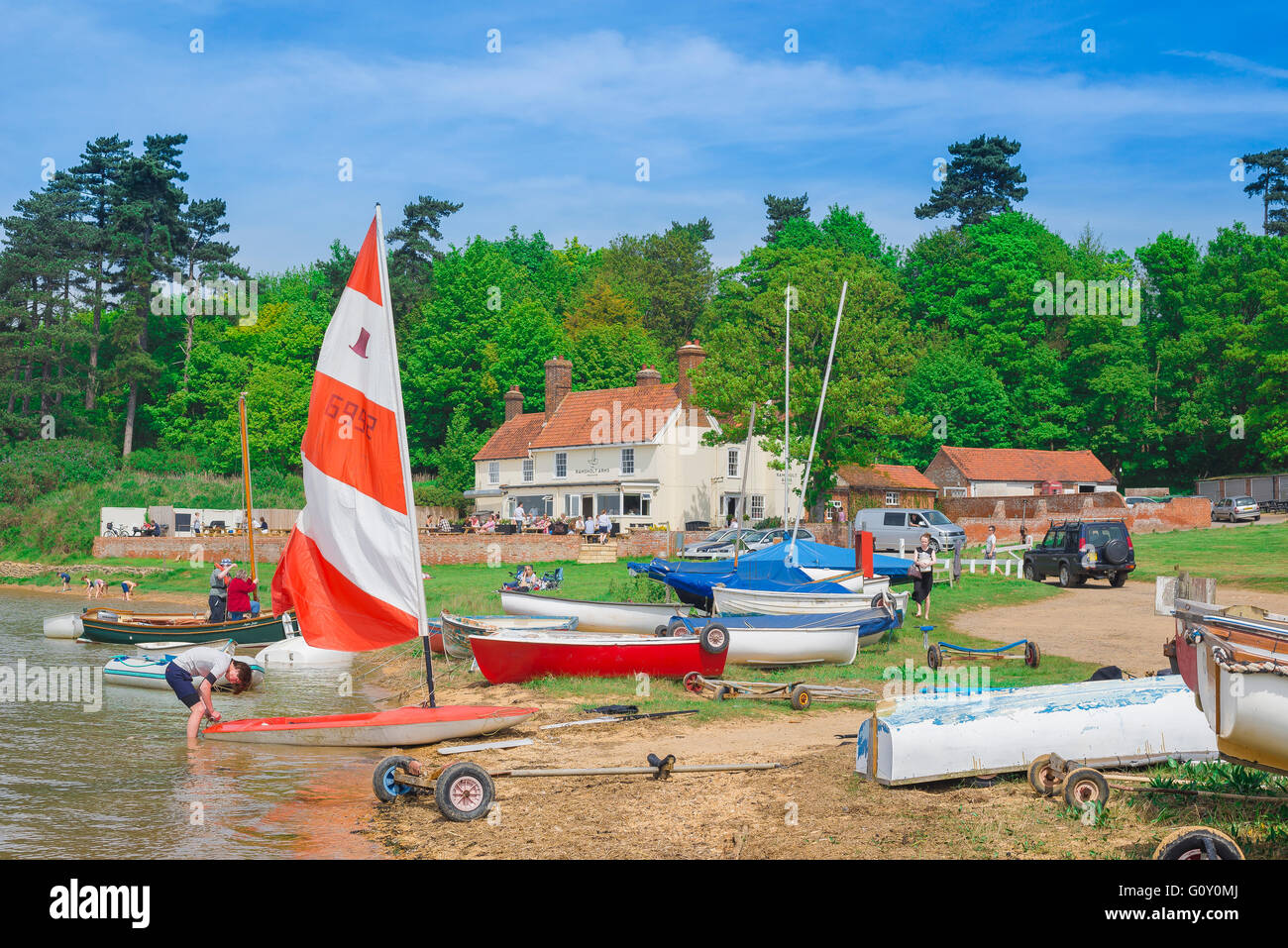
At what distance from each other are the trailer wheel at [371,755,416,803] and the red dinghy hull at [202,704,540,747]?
228 cm

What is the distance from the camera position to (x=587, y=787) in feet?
38.3

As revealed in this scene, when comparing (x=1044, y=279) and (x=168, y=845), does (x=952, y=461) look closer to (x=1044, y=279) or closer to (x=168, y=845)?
(x=1044, y=279)

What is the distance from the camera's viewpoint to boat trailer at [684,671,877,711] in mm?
16078

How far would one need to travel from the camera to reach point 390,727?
1409 centimetres

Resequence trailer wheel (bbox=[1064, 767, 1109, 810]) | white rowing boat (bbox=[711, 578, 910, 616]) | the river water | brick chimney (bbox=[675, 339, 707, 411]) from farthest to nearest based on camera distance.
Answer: brick chimney (bbox=[675, 339, 707, 411]) < white rowing boat (bbox=[711, 578, 910, 616]) < the river water < trailer wheel (bbox=[1064, 767, 1109, 810])

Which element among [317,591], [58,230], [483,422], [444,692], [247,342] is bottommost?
[444,692]

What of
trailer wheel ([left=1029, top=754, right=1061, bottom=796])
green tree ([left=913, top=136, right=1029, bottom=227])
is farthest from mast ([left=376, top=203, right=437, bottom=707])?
green tree ([left=913, top=136, right=1029, bottom=227])

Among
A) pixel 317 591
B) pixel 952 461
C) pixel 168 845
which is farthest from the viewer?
pixel 952 461

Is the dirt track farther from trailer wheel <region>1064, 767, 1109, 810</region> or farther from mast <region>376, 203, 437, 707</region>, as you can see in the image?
mast <region>376, 203, 437, 707</region>

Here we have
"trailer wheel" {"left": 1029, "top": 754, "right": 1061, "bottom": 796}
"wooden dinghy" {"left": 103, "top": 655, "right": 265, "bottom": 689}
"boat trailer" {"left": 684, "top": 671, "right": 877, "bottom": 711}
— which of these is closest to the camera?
"trailer wheel" {"left": 1029, "top": 754, "right": 1061, "bottom": 796}

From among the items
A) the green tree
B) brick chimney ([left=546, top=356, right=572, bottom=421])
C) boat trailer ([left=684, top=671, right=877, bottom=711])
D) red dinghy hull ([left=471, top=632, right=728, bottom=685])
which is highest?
the green tree

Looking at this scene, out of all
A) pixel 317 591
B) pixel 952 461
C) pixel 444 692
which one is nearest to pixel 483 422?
pixel 952 461

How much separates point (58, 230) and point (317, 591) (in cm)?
6894

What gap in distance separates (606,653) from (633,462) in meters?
39.4
